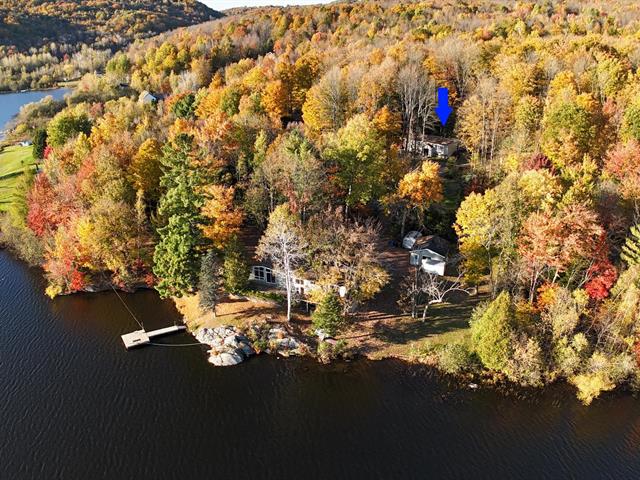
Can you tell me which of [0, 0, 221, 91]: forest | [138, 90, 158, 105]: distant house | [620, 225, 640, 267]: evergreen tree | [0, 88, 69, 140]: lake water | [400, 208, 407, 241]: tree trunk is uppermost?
[0, 0, 221, 91]: forest

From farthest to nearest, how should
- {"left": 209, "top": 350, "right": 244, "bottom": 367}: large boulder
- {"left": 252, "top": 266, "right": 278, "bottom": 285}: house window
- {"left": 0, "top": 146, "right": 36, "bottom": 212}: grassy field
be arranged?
1. {"left": 0, "top": 146, "right": 36, "bottom": 212}: grassy field
2. {"left": 252, "top": 266, "right": 278, "bottom": 285}: house window
3. {"left": 209, "top": 350, "right": 244, "bottom": 367}: large boulder

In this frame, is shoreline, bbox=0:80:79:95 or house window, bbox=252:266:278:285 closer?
house window, bbox=252:266:278:285

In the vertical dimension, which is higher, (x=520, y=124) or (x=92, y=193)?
(x=520, y=124)

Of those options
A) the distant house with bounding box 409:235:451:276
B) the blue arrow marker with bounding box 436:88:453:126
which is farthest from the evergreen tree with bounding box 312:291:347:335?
the blue arrow marker with bounding box 436:88:453:126

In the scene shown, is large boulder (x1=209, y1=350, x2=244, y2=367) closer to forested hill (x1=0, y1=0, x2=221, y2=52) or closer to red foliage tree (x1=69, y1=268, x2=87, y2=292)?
red foliage tree (x1=69, y1=268, x2=87, y2=292)

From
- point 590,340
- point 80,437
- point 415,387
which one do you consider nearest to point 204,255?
point 80,437

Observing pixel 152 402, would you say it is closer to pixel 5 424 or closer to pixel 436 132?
pixel 5 424

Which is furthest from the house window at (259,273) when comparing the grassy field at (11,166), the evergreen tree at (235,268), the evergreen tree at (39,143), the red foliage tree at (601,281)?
the evergreen tree at (39,143)

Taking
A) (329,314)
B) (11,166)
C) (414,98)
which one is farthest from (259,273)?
(11,166)
